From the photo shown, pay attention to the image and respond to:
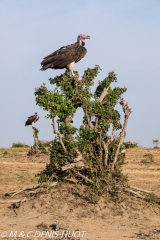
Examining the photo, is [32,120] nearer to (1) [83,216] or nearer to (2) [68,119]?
(2) [68,119]

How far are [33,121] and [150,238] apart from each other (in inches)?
572

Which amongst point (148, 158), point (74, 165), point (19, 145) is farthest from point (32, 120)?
point (74, 165)

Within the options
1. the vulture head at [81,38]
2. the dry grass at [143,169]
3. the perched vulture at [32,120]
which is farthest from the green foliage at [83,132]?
the perched vulture at [32,120]

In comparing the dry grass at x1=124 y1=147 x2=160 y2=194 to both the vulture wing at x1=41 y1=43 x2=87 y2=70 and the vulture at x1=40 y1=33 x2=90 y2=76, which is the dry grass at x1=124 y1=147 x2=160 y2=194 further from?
the vulture wing at x1=41 y1=43 x2=87 y2=70

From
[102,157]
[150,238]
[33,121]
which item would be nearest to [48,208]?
[102,157]

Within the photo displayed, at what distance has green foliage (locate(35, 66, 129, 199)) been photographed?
9.51 meters

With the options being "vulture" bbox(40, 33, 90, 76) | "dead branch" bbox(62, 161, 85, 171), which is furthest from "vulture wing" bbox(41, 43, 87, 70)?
"dead branch" bbox(62, 161, 85, 171)

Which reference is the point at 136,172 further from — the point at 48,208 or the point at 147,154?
the point at 48,208

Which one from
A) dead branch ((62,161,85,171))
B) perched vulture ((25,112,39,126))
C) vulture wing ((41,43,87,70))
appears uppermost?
perched vulture ((25,112,39,126))

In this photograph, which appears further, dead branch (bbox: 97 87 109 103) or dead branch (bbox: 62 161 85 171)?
dead branch (bbox: 97 87 109 103)

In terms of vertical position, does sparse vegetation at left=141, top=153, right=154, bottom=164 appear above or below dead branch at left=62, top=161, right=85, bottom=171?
above

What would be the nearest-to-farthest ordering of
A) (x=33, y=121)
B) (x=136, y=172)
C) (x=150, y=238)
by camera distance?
1. (x=150, y=238)
2. (x=136, y=172)
3. (x=33, y=121)

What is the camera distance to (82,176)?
9523 millimetres

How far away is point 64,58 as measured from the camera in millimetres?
10547
